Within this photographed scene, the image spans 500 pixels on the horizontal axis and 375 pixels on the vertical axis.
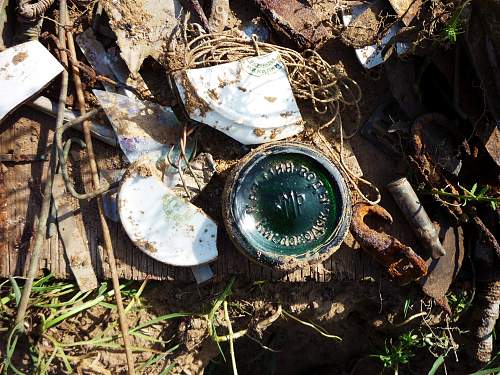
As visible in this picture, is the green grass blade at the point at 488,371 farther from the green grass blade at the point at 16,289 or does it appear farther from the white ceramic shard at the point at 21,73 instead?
the white ceramic shard at the point at 21,73

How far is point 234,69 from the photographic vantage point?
2.46 m

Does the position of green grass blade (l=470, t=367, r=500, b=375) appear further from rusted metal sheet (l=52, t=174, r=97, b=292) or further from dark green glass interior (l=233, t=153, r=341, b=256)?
rusted metal sheet (l=52, t=174, r=97, b=292)

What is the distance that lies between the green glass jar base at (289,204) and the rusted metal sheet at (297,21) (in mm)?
499

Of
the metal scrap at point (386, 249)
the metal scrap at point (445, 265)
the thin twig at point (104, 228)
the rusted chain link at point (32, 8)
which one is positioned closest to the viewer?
the rusted chain link at point (32, 8)

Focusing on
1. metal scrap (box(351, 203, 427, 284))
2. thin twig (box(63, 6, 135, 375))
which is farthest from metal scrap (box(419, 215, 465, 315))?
thin twig (box(63, 6, 135, 375))

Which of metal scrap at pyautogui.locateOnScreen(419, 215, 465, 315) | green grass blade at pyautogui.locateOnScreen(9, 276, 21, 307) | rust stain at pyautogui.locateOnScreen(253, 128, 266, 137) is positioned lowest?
metal scrap at pyautogui.locateOnScreen(419, 215, 465, 315)

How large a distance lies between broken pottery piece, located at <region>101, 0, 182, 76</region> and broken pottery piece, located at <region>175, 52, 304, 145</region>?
0.21 metres

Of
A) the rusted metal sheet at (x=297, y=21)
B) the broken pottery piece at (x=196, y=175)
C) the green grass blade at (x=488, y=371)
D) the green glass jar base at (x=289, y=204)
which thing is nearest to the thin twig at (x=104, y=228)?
the broken pottery piece at (x=196, y=175)

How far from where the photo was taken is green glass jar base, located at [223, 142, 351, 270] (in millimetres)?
2385

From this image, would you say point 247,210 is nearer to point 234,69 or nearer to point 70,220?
point 234,69

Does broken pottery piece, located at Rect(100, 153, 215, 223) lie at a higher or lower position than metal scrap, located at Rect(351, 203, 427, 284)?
higher

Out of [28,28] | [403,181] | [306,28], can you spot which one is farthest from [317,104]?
[28,28]

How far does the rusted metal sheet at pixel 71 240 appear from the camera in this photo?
8.12 ft

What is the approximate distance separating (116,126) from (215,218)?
0.56m
